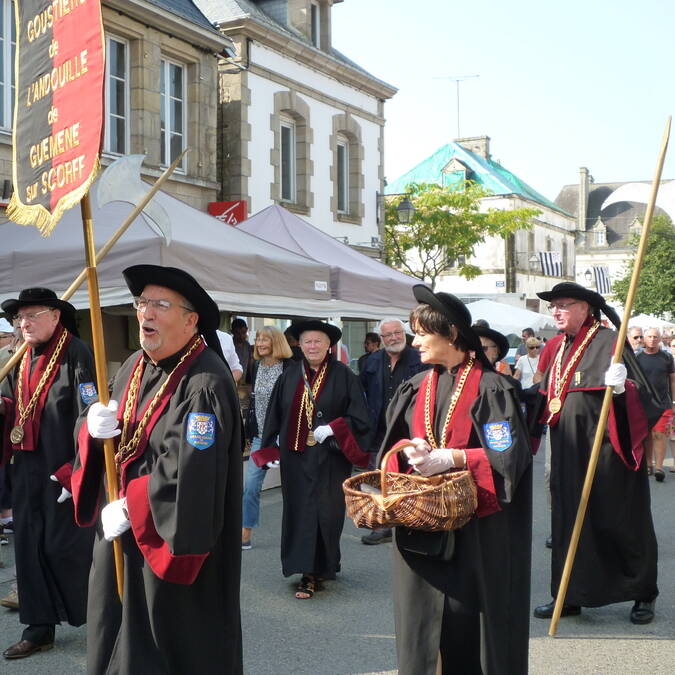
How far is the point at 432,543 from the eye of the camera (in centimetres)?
377

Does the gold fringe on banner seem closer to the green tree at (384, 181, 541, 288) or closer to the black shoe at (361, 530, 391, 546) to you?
the black shoe at (361, 530, 391, 546)

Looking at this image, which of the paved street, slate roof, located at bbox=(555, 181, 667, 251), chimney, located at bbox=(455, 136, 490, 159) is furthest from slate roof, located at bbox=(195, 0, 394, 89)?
slate roof, located at bbox=(555, 181, 667, 251)

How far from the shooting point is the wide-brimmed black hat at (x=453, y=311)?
3.96 m

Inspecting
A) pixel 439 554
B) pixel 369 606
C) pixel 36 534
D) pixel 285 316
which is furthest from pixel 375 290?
pixel 439 554

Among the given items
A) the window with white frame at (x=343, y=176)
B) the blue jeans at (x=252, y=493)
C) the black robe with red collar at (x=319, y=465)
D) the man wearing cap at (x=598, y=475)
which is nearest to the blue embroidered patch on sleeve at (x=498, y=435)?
the man wearing cap at (x=598, y=475)

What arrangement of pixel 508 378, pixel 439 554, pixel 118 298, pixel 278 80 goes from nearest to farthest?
1. pixel 439 554
2. pixel 508 378
3. pixel 118 298
4. pixel 278 80

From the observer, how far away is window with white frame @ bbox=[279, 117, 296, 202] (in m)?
20.3

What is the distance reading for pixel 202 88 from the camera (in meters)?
17.2

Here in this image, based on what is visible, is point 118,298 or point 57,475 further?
point 118,298

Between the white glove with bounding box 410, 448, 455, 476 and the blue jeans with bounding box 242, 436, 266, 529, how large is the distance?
11.6 feet

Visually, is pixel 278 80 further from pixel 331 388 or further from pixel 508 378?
pixel 508 378

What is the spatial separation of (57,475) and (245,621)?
1.57 metres

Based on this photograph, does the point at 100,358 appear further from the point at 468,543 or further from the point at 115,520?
the point at 468,543

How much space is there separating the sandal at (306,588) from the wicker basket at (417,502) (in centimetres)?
258
